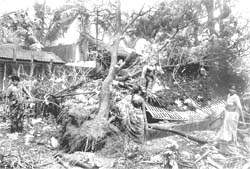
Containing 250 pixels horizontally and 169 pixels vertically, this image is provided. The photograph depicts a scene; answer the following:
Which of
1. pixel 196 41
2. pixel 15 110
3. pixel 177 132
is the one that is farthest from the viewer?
pixel 196 41

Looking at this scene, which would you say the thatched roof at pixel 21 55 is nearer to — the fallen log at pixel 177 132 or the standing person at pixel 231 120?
the fallen log at pixel 177 132

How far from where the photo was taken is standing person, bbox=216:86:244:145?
7215 mm

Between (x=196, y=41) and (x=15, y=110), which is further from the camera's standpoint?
(x=196, y=41)

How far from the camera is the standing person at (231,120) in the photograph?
23.7ft

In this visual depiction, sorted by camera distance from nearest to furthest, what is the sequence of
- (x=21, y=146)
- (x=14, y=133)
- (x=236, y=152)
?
1. (x=236, y=152)
2. (x=21, y=146)
3. (x=14, y=133)

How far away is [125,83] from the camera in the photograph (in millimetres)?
10430

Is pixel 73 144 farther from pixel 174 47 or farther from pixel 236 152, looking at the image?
pixel 174 47

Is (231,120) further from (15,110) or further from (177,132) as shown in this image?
(15,110)

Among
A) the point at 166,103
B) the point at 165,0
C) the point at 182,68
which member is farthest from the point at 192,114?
the point at 165,0

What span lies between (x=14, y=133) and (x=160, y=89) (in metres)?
5.84

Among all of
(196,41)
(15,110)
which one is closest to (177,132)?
(15,110)

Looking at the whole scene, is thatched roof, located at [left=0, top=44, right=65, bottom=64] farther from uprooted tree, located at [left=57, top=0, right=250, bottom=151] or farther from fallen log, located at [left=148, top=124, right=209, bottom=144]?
fallen log, located at [left=148, top=124, right=209, bottom=144]

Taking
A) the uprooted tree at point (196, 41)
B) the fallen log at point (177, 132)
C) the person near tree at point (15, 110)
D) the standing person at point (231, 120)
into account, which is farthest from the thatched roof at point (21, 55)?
the standing person at point (231, 120)

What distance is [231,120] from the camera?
7285 millimetres
